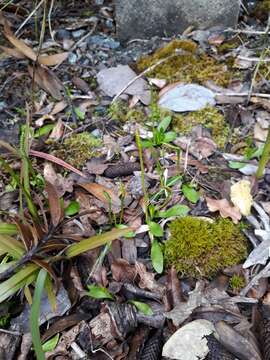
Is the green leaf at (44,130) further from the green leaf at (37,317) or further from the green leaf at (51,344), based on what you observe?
the green leaf at (51,344)

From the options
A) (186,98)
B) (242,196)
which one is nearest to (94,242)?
(242,196)

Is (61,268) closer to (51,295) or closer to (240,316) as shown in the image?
(51,295)

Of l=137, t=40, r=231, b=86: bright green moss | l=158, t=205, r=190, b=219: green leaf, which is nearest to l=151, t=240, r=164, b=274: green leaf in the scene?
l=158, t=205, r=190, b=219: green leaf

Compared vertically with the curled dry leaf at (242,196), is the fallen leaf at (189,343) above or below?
below

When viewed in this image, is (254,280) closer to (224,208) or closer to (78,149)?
(224,208)

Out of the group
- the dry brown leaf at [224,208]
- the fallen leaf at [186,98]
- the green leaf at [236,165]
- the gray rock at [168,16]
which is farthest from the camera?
the gray rock at [168,16]

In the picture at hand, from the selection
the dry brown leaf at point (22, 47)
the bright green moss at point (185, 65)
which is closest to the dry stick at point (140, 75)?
the bright green moss at point (185, 65)

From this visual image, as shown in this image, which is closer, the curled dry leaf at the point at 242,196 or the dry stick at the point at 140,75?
the curled dry leaf at the point at 242,196

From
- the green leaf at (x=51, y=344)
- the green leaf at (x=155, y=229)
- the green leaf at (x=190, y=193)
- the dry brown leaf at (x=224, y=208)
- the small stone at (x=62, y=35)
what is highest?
the small stone at (x=62, y=35)
